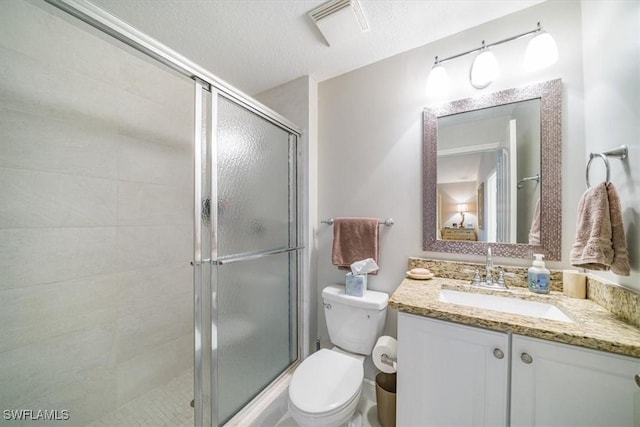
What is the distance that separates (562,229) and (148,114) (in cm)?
252

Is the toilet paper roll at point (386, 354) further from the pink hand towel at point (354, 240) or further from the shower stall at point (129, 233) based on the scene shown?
the shower stall at point (129, 233)

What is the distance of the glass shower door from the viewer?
42.1 inches

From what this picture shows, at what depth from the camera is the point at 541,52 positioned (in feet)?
3.60

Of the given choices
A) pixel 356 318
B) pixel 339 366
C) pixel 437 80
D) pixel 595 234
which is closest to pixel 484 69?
pixel 437 80

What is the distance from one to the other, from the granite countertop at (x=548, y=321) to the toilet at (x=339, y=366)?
1.18 feet

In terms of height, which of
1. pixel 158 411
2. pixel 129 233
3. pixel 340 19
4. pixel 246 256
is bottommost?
pixel 158 411

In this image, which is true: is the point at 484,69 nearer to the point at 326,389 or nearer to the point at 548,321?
the point at 548,321

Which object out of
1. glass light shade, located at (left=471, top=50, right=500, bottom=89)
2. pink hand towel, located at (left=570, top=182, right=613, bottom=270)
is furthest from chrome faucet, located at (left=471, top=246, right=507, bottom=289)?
glass light shade, located at (left=471, top=50, right=500, bottom=89)

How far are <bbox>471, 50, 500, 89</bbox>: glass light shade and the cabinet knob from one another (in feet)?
4.22

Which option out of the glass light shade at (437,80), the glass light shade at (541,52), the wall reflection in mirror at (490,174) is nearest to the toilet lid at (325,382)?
the wall reflection in mirror at (490,174)

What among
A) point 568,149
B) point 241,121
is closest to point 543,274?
point 568,149

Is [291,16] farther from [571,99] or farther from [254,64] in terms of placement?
[571,99]

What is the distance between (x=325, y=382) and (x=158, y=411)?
1.12m

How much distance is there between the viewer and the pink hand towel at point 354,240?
4.91ft
